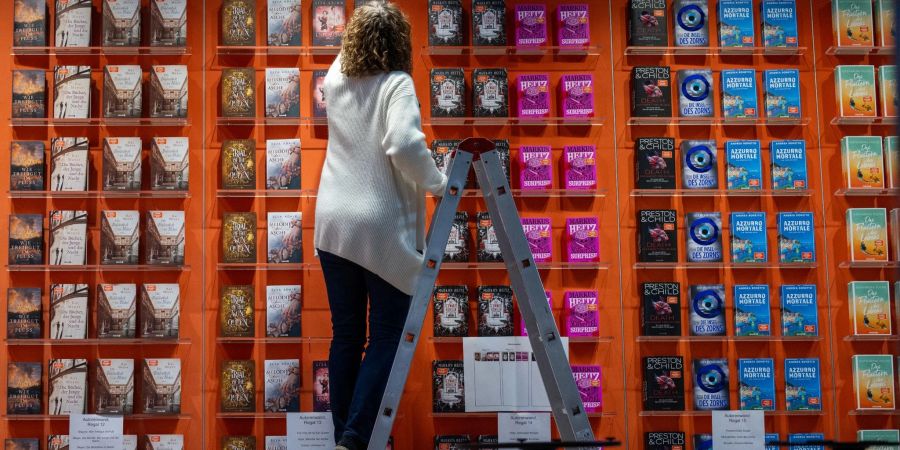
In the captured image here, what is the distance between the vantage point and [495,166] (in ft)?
11.0

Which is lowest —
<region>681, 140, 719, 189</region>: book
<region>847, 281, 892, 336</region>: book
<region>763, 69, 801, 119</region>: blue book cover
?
<region>847, 281, 892, 336</region>: book

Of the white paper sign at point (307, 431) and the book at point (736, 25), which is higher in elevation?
the book at point (736, 25)

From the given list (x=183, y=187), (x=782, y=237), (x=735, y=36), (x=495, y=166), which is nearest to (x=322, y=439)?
(x=183, y=187)

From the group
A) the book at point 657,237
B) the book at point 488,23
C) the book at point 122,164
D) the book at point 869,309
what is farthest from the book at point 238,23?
the book at point 869,309

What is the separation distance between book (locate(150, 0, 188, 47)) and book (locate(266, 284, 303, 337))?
4.62 feet

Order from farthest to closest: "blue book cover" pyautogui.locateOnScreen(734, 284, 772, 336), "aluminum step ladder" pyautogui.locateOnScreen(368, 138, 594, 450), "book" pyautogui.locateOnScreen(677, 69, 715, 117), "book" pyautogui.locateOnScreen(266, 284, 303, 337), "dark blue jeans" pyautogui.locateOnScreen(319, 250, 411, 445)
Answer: "book" pyautogui.locateOnScreen(677, 69, 715, 117), "blue book cover" pyautogui.locateOnScreen(734, 284, 772, 336), "book" pyautogui.locateOnScreen(266, 284, 303, 337), "dark blue jeans" pyautogui.locateOnScreen(319, 250, 411, 445), "aluminum step ladder" pyautogui.locateOnScreen(368, 138, 594, 450)

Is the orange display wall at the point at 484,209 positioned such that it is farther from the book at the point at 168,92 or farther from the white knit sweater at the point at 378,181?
the white knit sweater at the point at 378,181

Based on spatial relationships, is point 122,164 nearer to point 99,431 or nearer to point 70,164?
point 70,164

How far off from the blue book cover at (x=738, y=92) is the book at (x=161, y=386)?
3232 millimetres

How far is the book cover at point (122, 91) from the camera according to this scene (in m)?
4.88

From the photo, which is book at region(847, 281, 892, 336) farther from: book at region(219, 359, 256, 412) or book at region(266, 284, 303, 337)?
book at region(219, 359, 256, 412)

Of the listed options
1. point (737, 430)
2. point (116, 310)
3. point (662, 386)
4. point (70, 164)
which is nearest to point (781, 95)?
point (662, 386)

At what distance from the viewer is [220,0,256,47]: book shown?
16.2 feet

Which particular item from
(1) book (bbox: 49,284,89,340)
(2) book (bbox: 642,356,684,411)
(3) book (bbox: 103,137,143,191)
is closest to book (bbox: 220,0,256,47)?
(3) book (bbox: 103,137,143,191)
